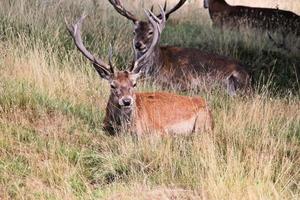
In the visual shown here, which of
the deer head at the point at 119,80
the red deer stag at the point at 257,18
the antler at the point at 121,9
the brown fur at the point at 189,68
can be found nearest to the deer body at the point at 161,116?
the deer head at the point at 119,80

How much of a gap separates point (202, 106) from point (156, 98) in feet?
1.80

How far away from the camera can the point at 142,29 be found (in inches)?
404

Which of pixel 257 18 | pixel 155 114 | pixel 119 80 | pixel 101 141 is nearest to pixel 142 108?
pixel 155 114

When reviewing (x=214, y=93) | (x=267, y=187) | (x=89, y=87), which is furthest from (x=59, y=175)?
(x=214, y=93)

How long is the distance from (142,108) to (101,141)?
901 mm

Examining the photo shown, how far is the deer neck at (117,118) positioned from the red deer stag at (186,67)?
2954 mm

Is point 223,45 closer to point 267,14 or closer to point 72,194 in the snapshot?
point 267,14

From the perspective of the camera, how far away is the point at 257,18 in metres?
13.7

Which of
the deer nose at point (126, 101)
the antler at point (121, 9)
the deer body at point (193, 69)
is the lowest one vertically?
the deer body at point (193, 69)

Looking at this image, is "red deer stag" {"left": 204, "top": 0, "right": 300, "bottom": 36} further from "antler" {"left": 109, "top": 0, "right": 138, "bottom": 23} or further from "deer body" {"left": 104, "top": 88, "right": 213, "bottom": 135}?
"deer body" {"left": 104, "top": 88, "right": 213, "bottom": 135}

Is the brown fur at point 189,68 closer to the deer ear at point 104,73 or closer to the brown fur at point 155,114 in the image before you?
the brown fur at point 155,114

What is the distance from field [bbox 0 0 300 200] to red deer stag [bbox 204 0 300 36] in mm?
2301

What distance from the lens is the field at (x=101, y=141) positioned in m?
5.57

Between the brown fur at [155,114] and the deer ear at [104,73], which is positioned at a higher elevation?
the deer ear at [104,73]
